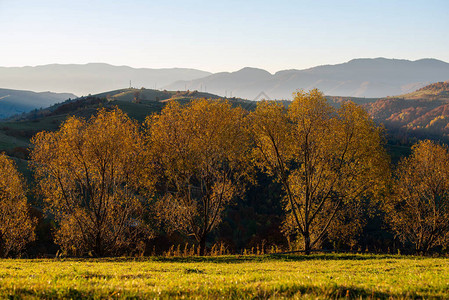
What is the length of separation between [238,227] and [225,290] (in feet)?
259

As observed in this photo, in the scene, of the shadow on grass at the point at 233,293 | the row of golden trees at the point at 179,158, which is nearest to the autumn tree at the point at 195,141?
the row of golden trees at the point at 179,158

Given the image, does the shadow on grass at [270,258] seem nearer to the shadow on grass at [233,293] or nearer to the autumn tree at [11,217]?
the shadow on grass at [233,293]

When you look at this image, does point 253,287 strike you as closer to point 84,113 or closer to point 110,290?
point 110,290

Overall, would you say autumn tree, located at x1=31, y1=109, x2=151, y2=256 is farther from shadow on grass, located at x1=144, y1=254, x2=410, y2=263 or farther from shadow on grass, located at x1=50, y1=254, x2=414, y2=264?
shadow on grass, located at x1=144, y1=254, x2=410, y2=263

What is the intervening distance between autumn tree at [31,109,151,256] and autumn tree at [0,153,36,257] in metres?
5.35

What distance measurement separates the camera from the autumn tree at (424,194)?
4638 cm

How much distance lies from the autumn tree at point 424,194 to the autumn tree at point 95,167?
3513 cm

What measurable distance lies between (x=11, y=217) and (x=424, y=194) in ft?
178

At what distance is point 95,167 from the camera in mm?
35031

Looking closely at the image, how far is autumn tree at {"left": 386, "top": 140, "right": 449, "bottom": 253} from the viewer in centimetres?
4638

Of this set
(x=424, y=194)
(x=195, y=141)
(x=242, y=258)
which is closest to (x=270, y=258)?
(x=242, y=258)

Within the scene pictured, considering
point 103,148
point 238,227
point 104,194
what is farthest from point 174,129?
point 238,227

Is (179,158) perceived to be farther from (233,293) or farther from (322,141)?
(233,293)

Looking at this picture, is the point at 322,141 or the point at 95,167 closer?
the point at 95,167
